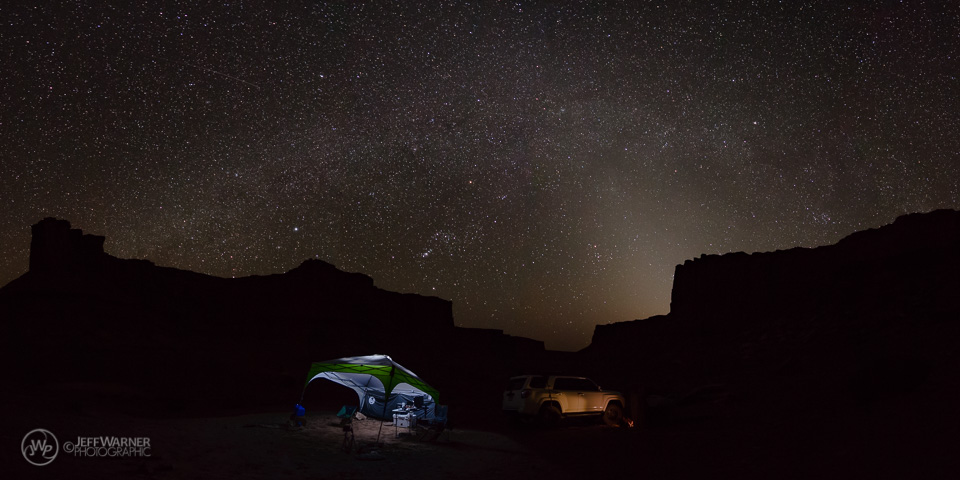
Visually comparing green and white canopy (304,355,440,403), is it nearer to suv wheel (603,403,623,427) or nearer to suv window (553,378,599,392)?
suv window (553,378,599,392)

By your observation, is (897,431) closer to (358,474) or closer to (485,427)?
(358,474)

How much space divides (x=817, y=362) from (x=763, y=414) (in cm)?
2280

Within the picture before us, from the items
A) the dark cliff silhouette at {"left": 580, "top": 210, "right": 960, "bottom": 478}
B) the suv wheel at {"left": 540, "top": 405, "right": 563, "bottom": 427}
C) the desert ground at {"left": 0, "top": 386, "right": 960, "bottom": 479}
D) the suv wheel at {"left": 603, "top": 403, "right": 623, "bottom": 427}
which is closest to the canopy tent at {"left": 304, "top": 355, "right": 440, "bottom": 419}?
the desert ground at {"left": 0, "top": 386, "right": 960, "bottom": 479}

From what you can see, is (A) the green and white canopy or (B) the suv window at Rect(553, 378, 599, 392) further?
(B) the suv window at Rect(553, 378, 599, 392)

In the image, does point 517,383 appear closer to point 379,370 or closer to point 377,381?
point 379,370

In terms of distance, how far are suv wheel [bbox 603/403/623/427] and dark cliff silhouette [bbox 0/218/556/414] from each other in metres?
21.2

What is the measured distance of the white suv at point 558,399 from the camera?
16.8 metres

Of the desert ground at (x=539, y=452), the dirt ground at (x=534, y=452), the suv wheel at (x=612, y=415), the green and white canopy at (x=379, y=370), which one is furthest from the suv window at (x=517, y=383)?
the suv wheel at (x=612, y=415)

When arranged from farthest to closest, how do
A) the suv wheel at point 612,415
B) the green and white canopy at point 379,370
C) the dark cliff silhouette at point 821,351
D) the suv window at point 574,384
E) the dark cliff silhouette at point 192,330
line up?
the dark cliff silhouette at point 192,330, the suv wheel at point 612,415, the suv window at point 574,384, the green and white canopy at point 379,370, the dark cliff silhouette at point 821,351

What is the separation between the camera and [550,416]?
16875 mm

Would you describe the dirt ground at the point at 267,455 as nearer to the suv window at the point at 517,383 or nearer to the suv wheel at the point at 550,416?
the suv wheel at the point at 550,416

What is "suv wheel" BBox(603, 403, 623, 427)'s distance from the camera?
17.7 metres

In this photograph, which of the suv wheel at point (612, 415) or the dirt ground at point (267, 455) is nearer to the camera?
the dirt ground at point (267, 455)

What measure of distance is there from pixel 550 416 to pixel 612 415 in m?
2.46
